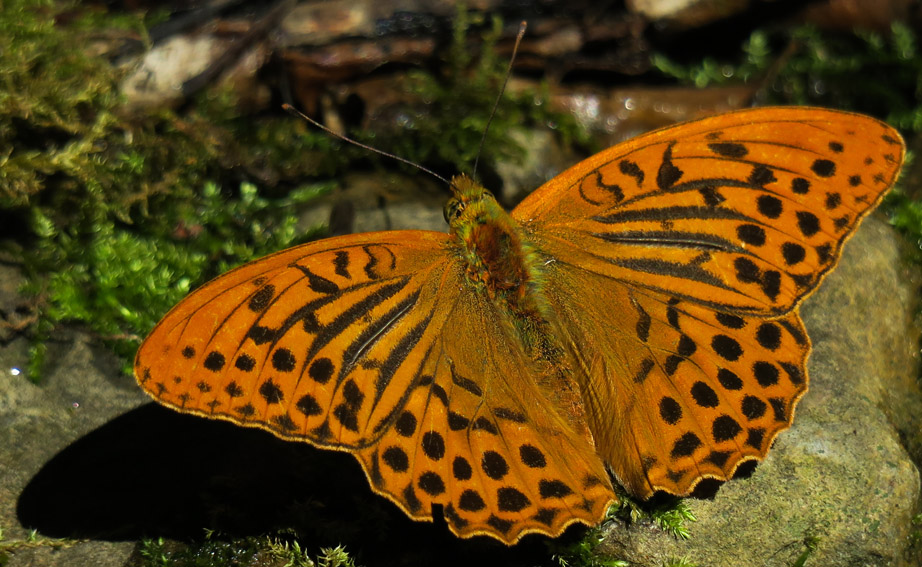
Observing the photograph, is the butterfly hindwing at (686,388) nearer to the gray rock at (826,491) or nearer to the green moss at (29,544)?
the gray rock at (826,491)

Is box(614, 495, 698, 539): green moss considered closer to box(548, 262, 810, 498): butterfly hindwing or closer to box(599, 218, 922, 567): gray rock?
box(599, 218, 922, 567): gray rock

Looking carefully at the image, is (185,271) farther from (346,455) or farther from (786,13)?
(786,13)

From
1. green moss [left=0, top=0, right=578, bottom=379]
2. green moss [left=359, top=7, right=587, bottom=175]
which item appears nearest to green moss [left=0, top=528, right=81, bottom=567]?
green moss [left=0, top=0, right=578, bottom=379]

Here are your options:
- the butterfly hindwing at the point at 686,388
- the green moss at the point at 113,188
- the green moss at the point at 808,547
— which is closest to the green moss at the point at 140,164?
the green moss at the point at 113,188

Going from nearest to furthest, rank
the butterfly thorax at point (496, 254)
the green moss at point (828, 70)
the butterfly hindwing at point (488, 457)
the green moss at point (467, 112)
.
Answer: the butterfly hindwing at point (488, 457)
the butterfly thorax at point (496, 254)
the green moss at point (467, 112)
the green moss at point (828, 70)

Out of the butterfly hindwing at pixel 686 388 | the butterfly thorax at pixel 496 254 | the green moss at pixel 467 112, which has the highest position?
the butterfly thorax at pixel 496 254

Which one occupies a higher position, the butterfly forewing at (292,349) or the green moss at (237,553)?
the butterfly forewing at (292,349)

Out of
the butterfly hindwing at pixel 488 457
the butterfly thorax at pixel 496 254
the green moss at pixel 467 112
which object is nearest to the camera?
the butterfly hindwing at pixel 488 457
